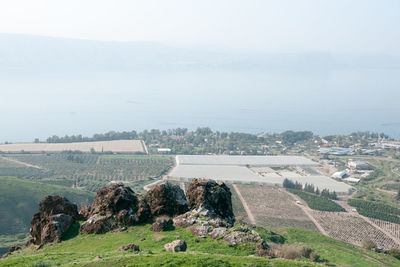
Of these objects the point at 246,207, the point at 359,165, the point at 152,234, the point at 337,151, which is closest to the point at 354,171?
the point at 359,165

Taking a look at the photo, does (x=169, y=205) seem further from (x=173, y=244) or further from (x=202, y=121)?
(x=202, y=121)

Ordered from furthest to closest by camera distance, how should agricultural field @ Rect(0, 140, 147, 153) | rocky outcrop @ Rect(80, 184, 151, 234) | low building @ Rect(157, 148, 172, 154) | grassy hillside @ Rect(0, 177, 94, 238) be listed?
low building @ Rect(157, 148, 172, 154) → agricultural field @ Rect(0, 140, 147, 153) → grassy hillside @ Rect(0, 177, 94, 238) → rocky outcrop @ Rect(80, 184, 151, 234)

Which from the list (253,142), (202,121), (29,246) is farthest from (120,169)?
(202,121)

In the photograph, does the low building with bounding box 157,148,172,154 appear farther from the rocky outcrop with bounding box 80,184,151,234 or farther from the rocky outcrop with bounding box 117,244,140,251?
the rocky outcrop with bounding box 117,244,140,251

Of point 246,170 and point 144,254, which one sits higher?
point 144,254

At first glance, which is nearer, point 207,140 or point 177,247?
point 177,247

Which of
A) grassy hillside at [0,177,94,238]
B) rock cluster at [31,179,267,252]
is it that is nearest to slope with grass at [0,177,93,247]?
grassy hillside at [0,177,94,238]

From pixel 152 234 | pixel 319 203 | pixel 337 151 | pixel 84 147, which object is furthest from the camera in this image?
pixel 84 147

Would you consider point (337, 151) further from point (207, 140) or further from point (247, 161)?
point (207, 140)
